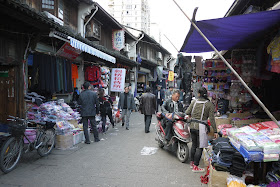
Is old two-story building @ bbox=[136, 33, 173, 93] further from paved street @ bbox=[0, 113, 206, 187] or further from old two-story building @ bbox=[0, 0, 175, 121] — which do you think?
paved street @ bbox=[0, 113, 206, 187]

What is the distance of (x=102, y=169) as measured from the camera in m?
5.10

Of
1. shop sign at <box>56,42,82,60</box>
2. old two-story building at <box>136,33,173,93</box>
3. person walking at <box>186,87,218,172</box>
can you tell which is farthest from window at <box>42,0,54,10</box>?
old two-story building at <box>136,33,173,93</box>

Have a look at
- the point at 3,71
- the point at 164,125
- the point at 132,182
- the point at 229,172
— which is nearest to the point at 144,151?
the point at 164,125

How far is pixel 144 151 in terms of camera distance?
664 centimetres

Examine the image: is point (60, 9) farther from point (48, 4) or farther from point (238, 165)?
point (238, 165)

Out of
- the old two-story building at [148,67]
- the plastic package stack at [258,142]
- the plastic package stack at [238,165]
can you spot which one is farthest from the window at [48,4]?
the old two-story building at [148,67]

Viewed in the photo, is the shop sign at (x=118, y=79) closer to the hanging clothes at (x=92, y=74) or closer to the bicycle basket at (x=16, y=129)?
the hanging clothes at (x=92, y=74)

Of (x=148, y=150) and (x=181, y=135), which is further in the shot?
(x=148, y=150)

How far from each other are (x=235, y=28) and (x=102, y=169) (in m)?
4.38

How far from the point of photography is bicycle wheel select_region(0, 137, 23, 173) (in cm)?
453

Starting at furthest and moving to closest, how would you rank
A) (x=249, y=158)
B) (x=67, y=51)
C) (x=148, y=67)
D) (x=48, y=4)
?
(x=148, y=67)
(x=48, y=4)
(x=67, y=51)
(x=249, y=158)

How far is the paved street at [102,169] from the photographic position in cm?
438

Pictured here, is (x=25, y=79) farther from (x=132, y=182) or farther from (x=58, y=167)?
(x=132, y=182)

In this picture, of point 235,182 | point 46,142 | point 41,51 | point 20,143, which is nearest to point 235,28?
point 235,182
